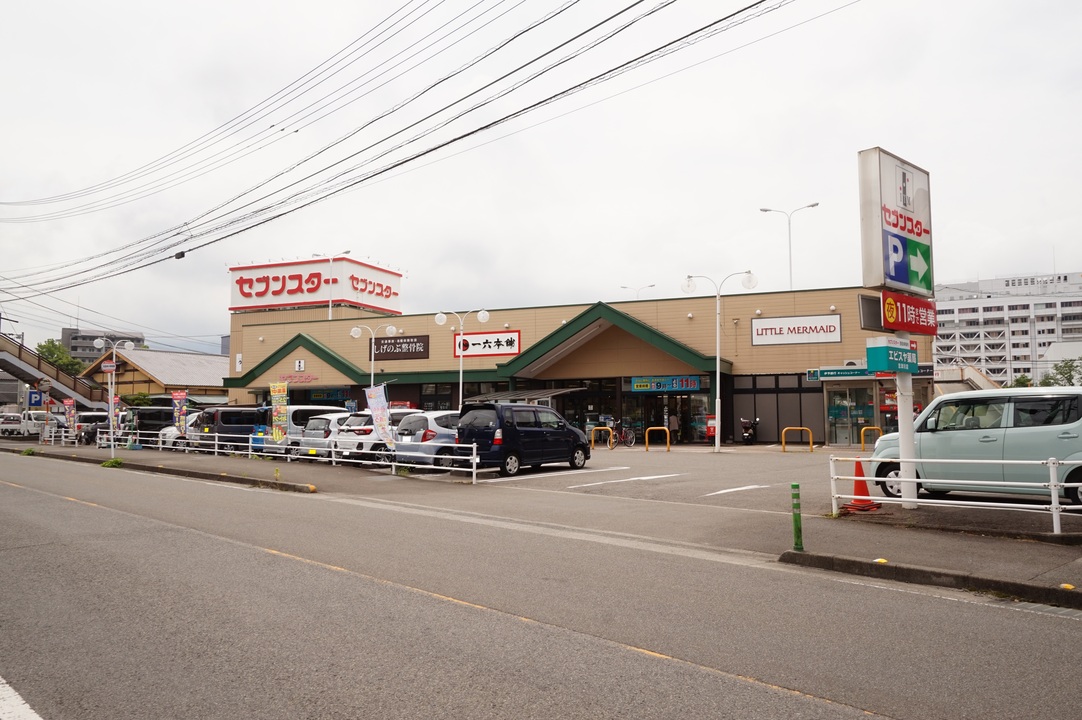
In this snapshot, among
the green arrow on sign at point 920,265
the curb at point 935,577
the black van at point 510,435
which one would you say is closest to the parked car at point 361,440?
the black van at point 510,435

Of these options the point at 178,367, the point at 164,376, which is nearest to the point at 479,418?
the point at 164,376

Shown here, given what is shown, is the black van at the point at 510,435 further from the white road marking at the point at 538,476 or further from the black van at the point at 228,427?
the black van at the point at 228,427

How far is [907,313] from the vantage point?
1298cm

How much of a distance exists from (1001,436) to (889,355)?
6.58ft

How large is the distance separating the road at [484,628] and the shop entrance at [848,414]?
2413 centimetres

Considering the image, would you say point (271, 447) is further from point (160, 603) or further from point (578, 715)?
point (578, 715)

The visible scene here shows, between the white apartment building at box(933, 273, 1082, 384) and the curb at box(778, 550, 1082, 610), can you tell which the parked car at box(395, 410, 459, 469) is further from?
the white apartment building at box(933, 273, 1082, 384)

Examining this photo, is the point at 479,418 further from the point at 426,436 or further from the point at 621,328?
the point at 621,328

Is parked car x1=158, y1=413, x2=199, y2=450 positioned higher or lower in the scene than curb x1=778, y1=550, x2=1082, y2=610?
higher

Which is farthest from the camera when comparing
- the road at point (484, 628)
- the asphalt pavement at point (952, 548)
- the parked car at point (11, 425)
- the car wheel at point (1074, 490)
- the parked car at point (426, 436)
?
the parked car at point (11, 425)

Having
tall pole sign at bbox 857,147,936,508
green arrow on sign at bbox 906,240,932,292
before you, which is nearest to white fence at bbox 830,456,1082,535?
tall pole sign at bbox 857,147,936,508

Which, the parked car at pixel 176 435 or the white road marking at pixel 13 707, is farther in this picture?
the parked car at pixel 176 435

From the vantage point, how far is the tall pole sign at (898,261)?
488 inches

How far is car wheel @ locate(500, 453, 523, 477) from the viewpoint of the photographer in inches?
794
